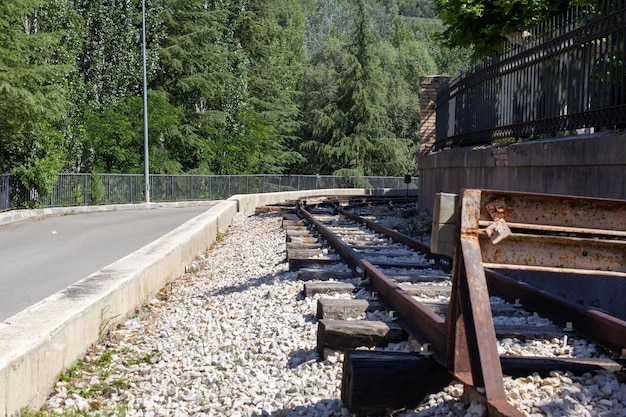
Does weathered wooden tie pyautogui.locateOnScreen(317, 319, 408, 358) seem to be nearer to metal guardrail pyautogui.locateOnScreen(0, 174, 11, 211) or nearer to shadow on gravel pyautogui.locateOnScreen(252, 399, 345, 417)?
shadow on gravel pyautogui.locateOnScreen(252, 399, 345, 417)

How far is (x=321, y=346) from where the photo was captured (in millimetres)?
4719

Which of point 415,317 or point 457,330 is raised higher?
point 457,330

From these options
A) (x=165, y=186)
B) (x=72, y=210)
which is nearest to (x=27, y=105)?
(x=72, y=210)

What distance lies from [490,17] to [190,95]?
3257cm

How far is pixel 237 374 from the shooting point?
15.4ft

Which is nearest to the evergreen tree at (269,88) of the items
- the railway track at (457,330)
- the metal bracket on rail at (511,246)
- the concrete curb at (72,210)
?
the concrete curb at (72,210)

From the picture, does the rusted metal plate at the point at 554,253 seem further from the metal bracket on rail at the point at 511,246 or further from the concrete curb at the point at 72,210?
the concrete curb at the point at 72,210

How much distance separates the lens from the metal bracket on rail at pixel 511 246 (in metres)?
3.38

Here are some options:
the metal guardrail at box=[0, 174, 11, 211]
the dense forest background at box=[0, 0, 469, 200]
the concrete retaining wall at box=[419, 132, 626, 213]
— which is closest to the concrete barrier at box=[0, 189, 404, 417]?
the concrete retaining wall at box=[419, 132, 626, 213]

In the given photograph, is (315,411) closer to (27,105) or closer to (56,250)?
(56,250)

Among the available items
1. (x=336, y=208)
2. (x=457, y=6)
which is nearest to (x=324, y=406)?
(x=457, y=6)

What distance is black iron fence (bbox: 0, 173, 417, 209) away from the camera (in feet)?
98.5

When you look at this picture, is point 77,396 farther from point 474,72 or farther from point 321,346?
point 474,72

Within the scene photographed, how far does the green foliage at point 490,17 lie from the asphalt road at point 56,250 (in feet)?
31.3
